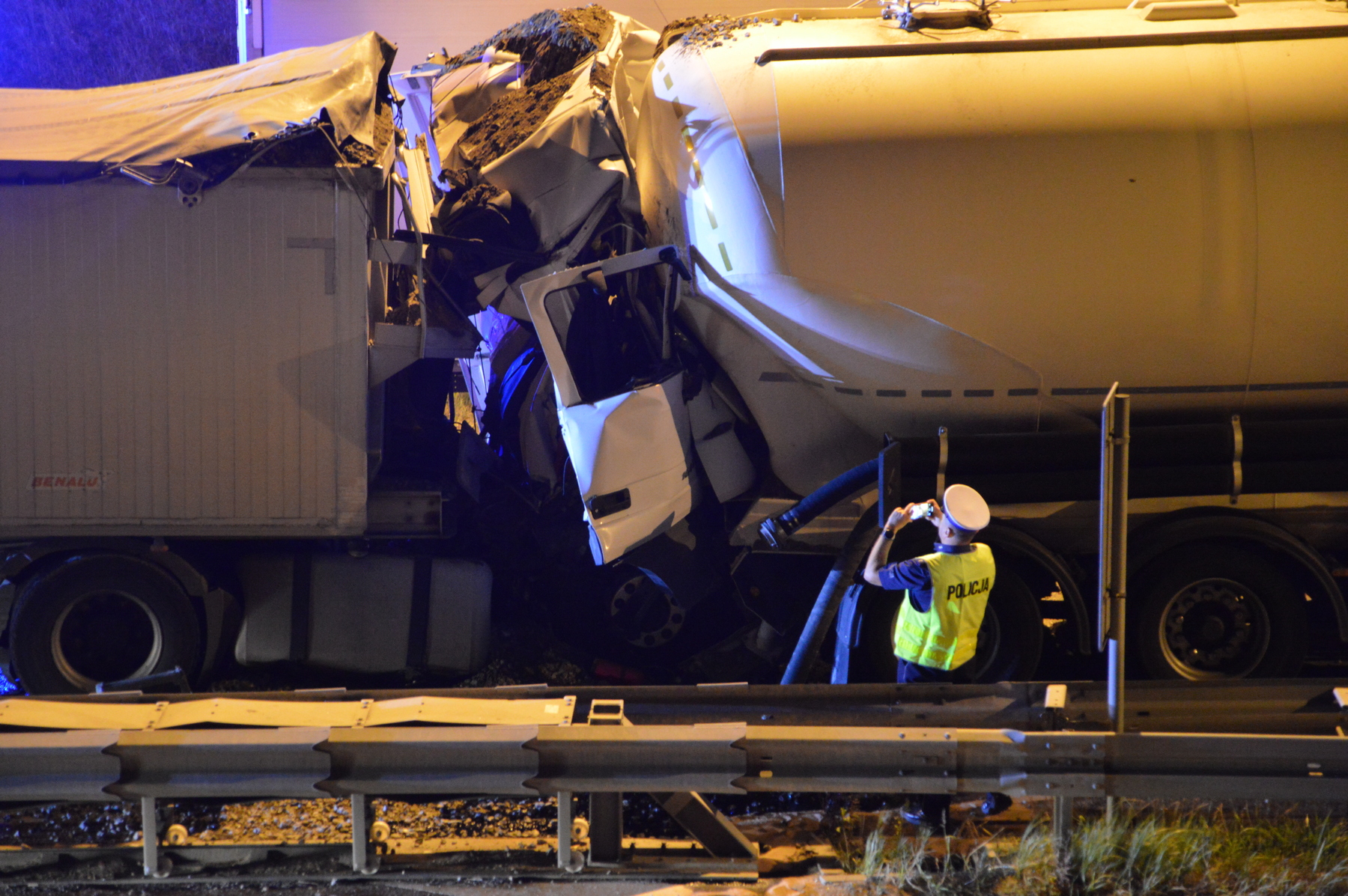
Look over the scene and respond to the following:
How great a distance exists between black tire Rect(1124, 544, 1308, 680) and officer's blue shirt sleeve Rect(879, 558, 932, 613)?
151 centimetres

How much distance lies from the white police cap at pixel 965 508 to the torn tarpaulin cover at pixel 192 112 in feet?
11.2

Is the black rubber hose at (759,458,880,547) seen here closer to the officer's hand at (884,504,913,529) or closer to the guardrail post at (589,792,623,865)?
the officer's hand at (884,504,913,529)

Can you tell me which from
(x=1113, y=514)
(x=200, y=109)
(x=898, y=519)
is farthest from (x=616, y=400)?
(x=200, y=109)

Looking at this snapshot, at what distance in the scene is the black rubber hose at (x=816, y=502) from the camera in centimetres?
481

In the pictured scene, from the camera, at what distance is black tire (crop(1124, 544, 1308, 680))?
494 centimetres

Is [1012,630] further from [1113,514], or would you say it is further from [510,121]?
[510,121]

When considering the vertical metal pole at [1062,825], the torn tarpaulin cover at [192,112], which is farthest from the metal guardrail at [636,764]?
the torn tarpaulin cover at [192,112]

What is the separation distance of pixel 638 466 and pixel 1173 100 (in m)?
2.95

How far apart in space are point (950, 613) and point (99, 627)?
4.36 m

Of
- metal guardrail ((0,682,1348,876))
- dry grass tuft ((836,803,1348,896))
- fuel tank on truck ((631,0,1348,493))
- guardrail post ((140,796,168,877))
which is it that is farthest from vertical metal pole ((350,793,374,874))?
fuel tank on truck ((631,0,1348,493))

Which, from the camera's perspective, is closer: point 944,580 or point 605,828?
point 605,828

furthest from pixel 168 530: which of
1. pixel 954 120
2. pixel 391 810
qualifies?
pixel 954 120

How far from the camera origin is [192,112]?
5.23 m

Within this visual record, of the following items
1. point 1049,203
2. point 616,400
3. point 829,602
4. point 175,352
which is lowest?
point 829,602
